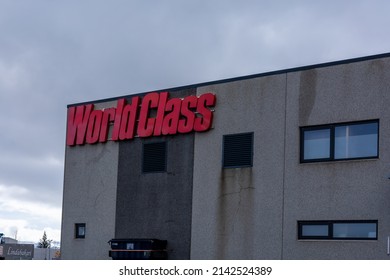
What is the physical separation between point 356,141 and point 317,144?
1102 mm

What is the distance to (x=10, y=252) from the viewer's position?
33.6 meters

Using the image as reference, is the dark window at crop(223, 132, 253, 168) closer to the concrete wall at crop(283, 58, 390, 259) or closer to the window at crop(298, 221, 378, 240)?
the concrete wall at crop(283, 58, 390, 259)

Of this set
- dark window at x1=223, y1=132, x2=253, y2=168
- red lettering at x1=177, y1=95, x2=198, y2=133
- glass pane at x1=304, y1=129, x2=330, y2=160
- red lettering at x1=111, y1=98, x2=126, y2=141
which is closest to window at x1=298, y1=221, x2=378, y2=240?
glass pane at x1=304, y1=129, x2=330, y2=160

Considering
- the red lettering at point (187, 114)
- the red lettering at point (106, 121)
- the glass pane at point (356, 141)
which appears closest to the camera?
→ the glass pane at point (356, 141)

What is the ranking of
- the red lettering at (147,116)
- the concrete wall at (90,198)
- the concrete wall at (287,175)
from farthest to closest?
the concrete wall at (90,198), the red lettering at (147,116), the concrete wall at (287,175)

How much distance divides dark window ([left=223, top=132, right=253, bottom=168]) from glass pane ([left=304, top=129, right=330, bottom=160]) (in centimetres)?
171

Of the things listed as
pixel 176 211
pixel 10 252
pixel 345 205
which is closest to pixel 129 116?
pixel 176 211

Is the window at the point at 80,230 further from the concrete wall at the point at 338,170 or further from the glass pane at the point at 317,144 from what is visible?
the glass pane at the point at 317,144

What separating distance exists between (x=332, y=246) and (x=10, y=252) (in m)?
20.1

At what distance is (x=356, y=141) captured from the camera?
58.8 ft

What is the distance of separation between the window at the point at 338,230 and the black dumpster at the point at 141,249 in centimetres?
455

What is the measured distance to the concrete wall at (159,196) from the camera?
20.9 meters

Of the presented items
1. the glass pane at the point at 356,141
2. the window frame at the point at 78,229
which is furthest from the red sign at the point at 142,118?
the glass pane at the point at 356,141

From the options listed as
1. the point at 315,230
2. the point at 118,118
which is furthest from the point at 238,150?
the point at 118,118
